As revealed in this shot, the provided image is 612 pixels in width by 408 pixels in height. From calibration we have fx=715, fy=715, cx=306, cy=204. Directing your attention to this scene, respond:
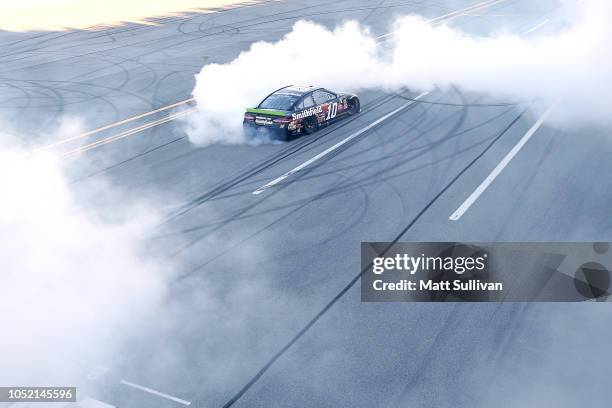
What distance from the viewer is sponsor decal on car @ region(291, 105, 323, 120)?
1919 centimetres

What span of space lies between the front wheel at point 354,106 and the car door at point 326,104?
73 centimetres

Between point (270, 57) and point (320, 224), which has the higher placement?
point (270, 57)

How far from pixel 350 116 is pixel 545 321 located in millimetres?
12116

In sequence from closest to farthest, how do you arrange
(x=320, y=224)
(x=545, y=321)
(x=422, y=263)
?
(x=545, y=321), (x=422, y=263), (x=320, y=224)

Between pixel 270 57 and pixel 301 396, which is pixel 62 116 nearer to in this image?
pixel 270 57

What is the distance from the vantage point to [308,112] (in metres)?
19.7

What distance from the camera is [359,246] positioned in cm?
1293

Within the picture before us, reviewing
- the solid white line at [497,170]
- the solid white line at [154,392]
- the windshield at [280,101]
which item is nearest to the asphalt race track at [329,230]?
the solid white line at [154,392]

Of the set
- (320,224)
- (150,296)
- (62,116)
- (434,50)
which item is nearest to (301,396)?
(150,296)

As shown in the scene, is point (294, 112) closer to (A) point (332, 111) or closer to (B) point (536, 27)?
(A) point (332, 111)

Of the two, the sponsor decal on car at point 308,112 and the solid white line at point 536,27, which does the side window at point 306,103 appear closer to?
the sponsor decal on car at point 308,112

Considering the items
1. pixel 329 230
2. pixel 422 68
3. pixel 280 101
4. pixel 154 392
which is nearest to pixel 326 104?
pixel 280 101

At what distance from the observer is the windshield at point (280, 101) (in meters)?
19.5

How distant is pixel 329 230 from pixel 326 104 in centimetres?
756
